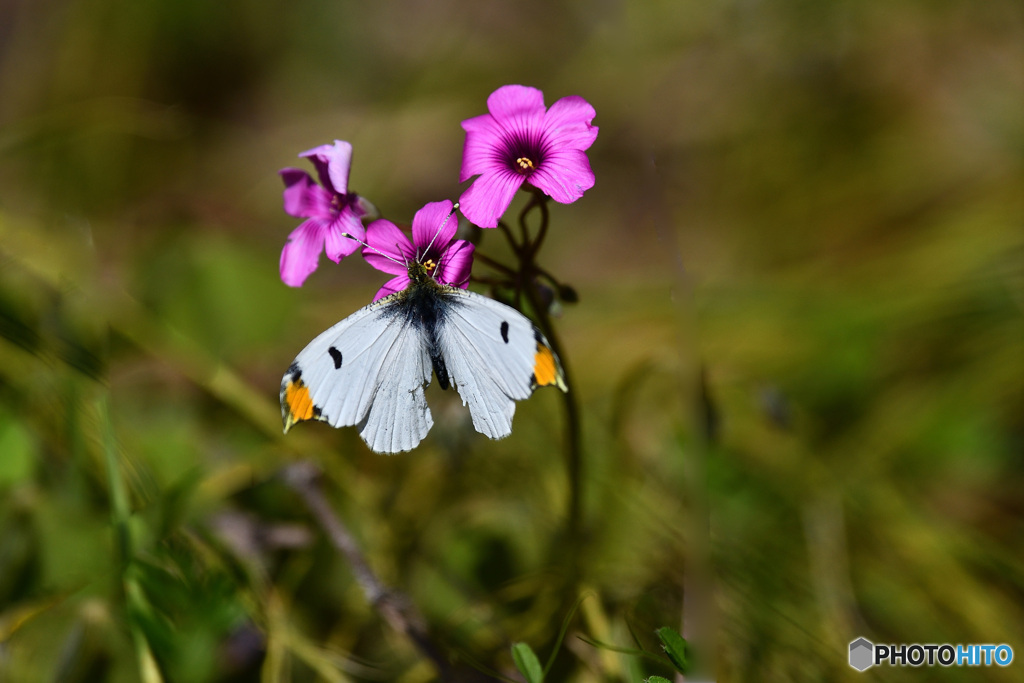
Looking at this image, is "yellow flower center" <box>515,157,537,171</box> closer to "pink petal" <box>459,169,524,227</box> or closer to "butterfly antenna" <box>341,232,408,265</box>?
"pink petal" <box>459,169,524,227</box>

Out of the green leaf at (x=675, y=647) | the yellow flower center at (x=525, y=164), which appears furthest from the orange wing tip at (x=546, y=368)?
the green leaf at (x=675, y=647)

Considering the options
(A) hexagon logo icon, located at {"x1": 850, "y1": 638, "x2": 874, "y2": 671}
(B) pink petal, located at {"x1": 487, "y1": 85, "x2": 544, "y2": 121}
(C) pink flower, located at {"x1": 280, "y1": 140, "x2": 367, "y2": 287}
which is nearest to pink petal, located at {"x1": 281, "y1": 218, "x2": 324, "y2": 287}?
(C) pink flower, located at {"x1": 280, "y1": 140, "x2": 367, "y2": 287}

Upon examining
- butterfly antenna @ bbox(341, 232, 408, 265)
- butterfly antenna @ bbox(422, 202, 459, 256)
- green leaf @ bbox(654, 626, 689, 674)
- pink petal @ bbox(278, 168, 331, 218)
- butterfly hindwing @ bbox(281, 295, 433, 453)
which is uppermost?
pink petal @ bbox(278, 168, 331, 218)

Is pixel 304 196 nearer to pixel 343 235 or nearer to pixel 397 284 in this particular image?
pixel 343 235

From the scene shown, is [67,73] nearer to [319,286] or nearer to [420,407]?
[319,286]

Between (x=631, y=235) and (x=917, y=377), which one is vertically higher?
(x=631, y=235)

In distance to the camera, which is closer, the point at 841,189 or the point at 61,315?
the point at 61,315

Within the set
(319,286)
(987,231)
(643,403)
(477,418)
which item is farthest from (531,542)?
(987,231)
